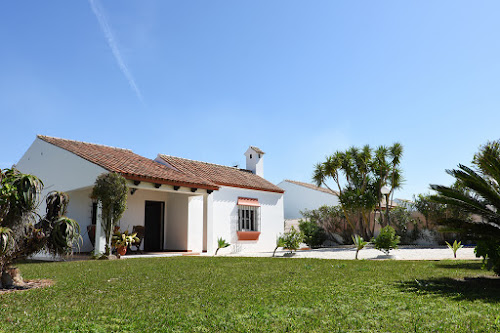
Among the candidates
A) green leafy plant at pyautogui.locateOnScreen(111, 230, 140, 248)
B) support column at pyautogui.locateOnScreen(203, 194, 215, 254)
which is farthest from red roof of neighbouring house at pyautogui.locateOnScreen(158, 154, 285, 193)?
green leafy plant at pyautogui.locateOnScreen(111, 230, 140, 248)

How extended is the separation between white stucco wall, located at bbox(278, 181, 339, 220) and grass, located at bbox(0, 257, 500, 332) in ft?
91.9

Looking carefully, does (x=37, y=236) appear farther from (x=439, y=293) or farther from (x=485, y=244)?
(x=485, y=244)

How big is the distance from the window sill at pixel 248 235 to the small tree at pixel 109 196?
8020 mm

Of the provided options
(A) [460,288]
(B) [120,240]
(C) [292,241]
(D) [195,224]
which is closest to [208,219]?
(D) [195,224]

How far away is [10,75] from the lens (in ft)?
42.6

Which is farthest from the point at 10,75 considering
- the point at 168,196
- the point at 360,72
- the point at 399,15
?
the point at 399,15

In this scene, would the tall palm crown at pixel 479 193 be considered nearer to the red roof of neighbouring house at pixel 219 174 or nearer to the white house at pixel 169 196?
the white house at pixel 169 196

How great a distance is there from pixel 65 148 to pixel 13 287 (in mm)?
9645

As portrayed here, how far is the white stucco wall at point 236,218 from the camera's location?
18969 millimetres

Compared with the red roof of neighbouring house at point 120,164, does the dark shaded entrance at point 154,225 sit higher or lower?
lower

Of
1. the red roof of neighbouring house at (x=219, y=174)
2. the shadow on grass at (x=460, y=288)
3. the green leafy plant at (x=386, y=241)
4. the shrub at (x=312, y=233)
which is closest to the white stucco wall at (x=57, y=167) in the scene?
the red roof of neighbouring house at (x=219, y=174)

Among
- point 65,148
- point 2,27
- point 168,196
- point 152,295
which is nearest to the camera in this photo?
point 152,295

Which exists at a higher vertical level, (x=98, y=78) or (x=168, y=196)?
(x=98, y=78)

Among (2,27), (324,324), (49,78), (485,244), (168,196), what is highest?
(2,27)
